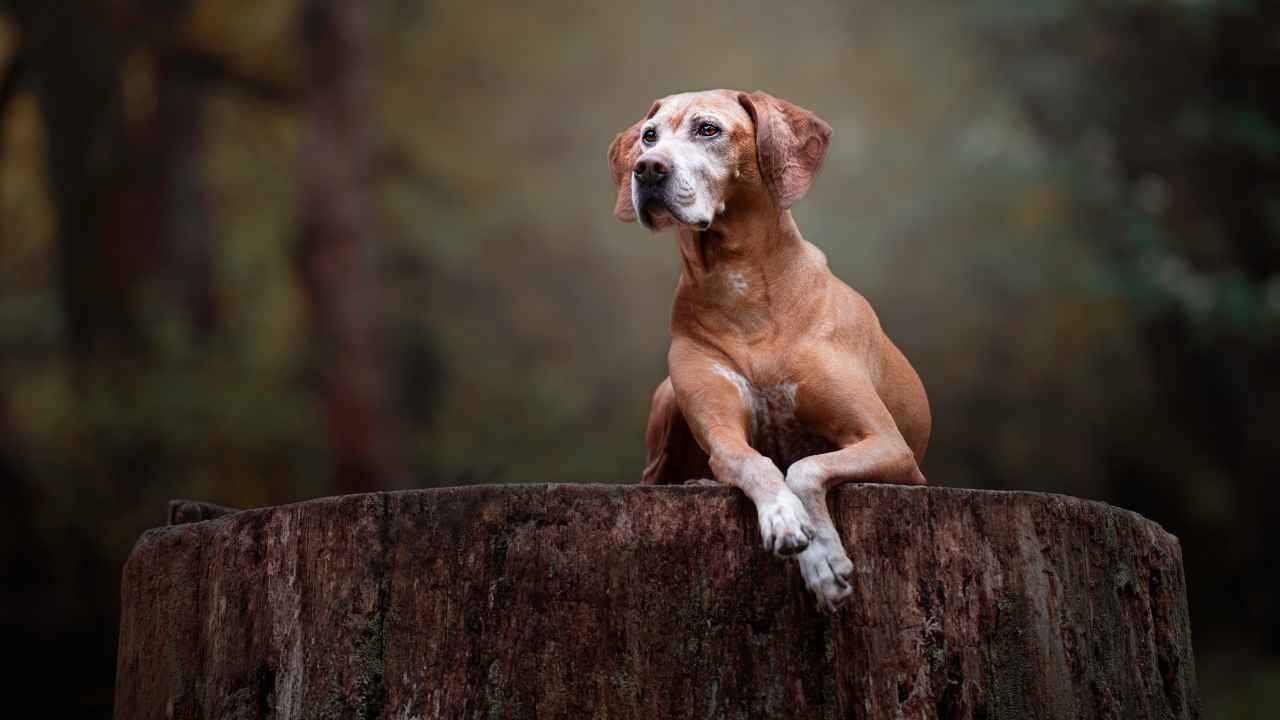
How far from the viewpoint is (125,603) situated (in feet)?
13.6

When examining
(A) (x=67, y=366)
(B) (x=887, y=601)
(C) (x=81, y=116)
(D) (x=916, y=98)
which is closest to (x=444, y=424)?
(A) (x=67, y=366)

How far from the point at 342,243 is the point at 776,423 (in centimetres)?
1089

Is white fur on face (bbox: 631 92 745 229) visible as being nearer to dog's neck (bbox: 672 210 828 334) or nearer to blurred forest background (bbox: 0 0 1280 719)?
dog's neck (bbox: 672 210 828 334)

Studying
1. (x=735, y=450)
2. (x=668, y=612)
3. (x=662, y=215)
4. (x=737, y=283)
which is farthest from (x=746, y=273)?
(x=668, y=612)

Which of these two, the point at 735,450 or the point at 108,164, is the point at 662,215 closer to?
the point at 735,450

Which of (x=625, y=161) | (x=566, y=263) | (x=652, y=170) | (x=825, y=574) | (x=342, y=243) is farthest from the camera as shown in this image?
(x=566, y=263)

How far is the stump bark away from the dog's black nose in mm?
1111

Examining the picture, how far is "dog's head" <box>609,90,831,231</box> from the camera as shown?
4070 millimetres

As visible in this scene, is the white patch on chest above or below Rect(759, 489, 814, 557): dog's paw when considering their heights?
above

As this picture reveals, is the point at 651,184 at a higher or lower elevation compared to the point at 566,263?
higher

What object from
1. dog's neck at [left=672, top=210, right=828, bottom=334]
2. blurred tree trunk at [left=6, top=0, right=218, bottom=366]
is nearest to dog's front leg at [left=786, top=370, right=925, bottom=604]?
dog's neck at [left=672, top=210, right=828, bottom=334]

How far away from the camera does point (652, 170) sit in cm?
403

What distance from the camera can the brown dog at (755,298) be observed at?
13.3 feet

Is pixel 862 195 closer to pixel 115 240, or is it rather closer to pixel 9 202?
pixel 115 240
